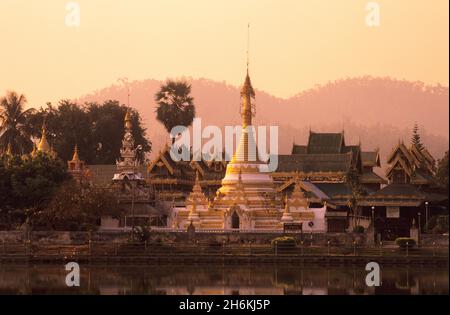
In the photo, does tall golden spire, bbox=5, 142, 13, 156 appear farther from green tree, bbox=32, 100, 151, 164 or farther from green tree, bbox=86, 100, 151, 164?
green tree, bbox=86, 100, 151, 164

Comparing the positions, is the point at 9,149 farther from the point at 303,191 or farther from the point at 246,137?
the point at 303,191

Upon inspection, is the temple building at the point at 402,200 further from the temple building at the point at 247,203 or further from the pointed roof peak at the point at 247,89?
the pointed roof peak at the point at 247,89

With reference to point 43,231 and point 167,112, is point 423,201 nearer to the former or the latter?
point 43,231

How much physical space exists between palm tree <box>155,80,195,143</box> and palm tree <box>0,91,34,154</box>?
920cm

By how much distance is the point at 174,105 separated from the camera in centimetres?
10119

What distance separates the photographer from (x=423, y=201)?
74.8 meters

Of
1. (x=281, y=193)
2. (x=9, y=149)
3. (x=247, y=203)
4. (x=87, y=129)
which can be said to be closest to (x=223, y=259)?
(x=247, y=203)

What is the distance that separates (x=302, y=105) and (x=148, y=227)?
46801mm

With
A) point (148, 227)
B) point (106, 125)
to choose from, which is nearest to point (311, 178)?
point (148, 227)

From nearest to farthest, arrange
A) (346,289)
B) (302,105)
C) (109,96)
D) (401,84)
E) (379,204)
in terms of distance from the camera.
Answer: (346,289)
(379,204)
(401,84)
(302,105)
(109,96)

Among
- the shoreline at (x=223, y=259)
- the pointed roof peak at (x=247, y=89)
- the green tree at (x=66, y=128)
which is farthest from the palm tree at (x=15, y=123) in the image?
the shoreline at (x=223, y=259)

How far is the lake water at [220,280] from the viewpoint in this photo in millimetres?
51250

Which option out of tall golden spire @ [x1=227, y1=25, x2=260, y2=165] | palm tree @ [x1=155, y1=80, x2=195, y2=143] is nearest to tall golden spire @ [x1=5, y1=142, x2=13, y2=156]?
palm tree @ [x1=155, y1=80, x2=195, y2=143]

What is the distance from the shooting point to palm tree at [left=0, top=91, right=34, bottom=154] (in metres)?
99.6
